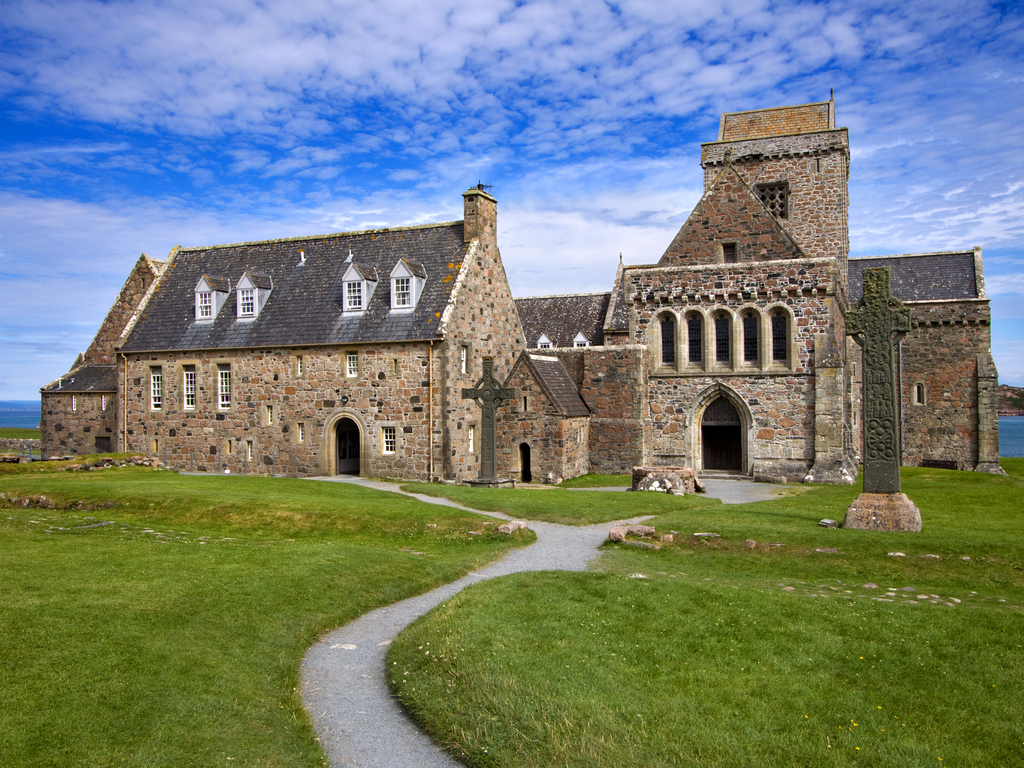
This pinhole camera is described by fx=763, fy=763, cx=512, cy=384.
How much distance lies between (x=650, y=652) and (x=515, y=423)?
24.3 meters

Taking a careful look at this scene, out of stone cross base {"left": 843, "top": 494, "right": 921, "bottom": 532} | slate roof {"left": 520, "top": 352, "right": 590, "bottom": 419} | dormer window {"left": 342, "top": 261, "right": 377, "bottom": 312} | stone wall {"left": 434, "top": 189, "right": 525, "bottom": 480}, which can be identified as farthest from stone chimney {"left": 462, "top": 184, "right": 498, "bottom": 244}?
stone cross base {"left": 843, "top": 494, "right": 921, "bottom": 532}

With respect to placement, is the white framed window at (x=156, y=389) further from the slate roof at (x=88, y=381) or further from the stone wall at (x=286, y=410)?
the slate roof at (x=88, y=381)

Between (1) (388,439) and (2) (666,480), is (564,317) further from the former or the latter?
(2) (666,480)

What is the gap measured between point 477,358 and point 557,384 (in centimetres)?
405

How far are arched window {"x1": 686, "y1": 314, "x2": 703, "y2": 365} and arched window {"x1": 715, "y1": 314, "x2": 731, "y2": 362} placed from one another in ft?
2.35

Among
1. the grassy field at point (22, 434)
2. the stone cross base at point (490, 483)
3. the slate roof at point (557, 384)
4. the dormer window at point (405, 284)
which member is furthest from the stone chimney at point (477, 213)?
the grassy field at point (22, 434)

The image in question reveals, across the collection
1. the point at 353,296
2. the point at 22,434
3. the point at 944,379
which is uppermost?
the point at 353,296

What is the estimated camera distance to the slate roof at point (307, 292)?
35281mm

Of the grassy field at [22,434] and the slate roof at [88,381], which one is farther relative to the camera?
the grassy field at [22,434]

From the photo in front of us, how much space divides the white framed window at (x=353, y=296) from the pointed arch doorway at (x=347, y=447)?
216 inches

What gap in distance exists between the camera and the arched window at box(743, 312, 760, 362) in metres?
34.1

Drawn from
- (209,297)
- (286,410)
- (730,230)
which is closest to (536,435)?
(286,410)

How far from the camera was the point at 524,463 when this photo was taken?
34781 mm

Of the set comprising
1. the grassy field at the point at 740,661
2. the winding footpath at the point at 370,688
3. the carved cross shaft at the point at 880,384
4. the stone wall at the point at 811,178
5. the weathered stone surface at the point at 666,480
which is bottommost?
the winding footpath at the point at 370,688
